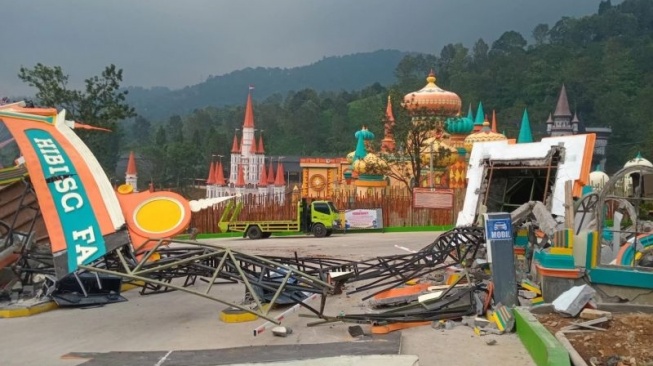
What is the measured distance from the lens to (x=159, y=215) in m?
12.1

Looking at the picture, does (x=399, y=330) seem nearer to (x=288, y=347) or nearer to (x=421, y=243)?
(x=288, y=347)

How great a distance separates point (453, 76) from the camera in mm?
132875

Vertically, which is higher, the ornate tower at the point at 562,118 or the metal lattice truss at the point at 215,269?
the ornate tower at the point at 562,118

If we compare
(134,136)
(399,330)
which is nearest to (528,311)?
(399,330)

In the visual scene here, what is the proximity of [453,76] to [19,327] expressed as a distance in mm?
127790

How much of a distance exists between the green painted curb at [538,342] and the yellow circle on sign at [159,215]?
6.43 meters

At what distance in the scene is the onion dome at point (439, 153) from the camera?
37.4 m

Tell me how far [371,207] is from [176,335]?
966 inches

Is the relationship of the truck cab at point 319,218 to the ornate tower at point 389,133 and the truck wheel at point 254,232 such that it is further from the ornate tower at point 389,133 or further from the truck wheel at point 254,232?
the ornate tower at point 389,133

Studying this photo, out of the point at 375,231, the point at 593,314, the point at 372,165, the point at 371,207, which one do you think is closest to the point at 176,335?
the point at 593,314

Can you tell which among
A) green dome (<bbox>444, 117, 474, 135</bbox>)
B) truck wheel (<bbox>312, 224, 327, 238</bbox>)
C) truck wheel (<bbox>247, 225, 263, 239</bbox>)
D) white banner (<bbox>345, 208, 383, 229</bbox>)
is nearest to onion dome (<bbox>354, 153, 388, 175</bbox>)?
white banner (<bbox>345, 208, 383, 229</bbox>)

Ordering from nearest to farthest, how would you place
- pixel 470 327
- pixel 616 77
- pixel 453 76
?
pixel 470 327
pixel 616 77
pixel 453 76

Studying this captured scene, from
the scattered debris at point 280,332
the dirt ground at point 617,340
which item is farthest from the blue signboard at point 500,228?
the scattered debris at point 280,332

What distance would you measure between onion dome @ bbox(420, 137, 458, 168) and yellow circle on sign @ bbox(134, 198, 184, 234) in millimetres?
26520
